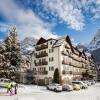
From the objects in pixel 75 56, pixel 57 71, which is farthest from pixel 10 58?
pixel 75 56

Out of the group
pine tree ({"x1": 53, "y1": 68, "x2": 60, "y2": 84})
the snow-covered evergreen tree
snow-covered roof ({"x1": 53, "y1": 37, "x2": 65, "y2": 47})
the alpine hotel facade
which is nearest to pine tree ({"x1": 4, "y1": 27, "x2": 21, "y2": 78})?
the snow-covered evergreen tree

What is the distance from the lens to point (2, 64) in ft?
173

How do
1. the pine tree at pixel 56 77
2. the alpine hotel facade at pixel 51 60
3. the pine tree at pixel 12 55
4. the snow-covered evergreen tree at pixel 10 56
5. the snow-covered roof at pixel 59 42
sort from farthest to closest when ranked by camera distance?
the snow-covered roof at pixel 59 42, the alpine hotel facade at pixel 51 60, the pine tree at pixel 56 77, the pine tree at pixel 12 55, the snow-covered evergreen tree at pixel 10 56

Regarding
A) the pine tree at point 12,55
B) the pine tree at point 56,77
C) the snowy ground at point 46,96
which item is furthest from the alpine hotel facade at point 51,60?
the snowy ground at point 46,96

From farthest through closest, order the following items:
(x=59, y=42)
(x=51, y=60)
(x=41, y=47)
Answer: (x=41, y=47) < (x=51, y=60) < (x=59, y=42)

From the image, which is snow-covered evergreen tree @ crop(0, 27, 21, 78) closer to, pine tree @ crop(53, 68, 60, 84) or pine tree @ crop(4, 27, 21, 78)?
pine tree @ crop(4, 27, 21, 78)

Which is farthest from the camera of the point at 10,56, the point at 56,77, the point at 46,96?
the point at 56,77

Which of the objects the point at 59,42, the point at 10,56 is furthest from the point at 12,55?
the point at 59,42

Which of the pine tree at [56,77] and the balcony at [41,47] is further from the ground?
the balcony at [41,47]

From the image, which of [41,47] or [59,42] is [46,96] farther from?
[41,47]

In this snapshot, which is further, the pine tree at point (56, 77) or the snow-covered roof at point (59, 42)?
the snow-covered roof at point (59, 42)

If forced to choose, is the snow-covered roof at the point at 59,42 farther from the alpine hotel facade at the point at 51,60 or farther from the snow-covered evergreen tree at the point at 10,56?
the snow-covered evergreen tree at the point at 10,56

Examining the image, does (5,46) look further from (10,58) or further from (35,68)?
(35,68)

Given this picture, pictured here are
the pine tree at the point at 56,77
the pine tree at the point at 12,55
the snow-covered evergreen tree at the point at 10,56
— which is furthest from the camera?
the pine tree at the point at 56,77
